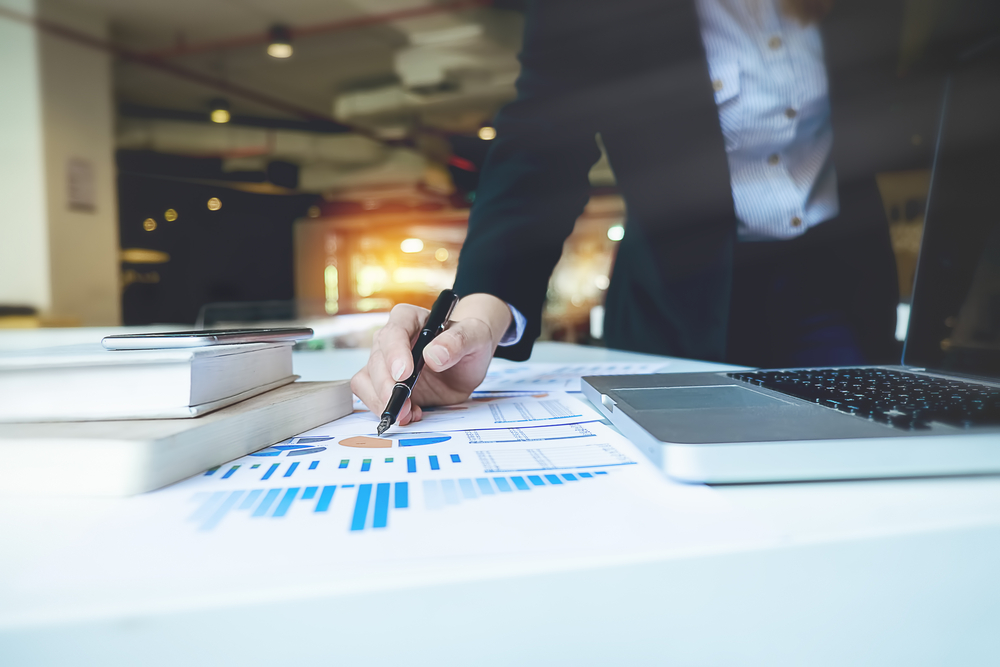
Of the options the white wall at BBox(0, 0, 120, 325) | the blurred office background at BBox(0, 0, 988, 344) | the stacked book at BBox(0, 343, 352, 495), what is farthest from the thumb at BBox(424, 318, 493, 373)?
the white wall at BBox(0, 0, 120, 325)

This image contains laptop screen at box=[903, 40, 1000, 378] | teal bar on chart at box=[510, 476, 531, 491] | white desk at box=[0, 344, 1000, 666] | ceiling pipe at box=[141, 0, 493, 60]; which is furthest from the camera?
ceiling pipe at box=[141, 0, 493, 60]

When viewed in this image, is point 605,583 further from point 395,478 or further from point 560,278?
point 560,278

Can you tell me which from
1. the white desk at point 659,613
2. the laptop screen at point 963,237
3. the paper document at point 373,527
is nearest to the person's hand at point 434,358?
the paper document at point 373,527

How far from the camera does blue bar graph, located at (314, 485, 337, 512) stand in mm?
251

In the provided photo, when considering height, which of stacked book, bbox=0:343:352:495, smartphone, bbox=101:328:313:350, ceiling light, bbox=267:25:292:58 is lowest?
stacked book, bbox=0:343:352:495

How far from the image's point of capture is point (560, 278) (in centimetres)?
730

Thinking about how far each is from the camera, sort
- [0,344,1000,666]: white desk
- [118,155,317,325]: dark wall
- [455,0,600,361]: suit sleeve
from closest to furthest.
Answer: [0,344,1000,666]: white desk < [455,0,600,361]: suit sleeve < [118,155,317,325]: dark wall

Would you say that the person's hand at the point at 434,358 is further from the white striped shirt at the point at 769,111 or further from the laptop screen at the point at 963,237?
the white striped shirt at the point at 769,111

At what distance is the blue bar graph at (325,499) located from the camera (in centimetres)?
25

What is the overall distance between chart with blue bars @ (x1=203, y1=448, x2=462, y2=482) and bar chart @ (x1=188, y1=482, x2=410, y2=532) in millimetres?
27

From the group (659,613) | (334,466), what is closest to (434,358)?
(334,466)

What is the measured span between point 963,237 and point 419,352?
52 centimetres

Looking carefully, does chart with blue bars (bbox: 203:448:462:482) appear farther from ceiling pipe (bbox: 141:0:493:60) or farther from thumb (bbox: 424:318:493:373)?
ceiling pipe (bbox: 141:0:493:60)

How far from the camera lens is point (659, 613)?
0.20 meters
